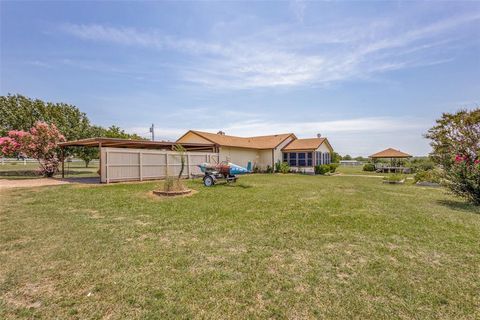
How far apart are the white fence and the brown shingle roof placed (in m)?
12.4

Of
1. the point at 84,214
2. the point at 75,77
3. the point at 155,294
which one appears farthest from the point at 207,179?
the point at 75,77

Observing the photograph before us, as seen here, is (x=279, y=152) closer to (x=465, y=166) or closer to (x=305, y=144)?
(x=305, y=144)

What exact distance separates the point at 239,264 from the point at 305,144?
79.2 ft

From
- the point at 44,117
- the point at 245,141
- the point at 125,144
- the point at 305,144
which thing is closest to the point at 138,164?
the point at 125,144

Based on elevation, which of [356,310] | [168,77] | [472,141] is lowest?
[356,310]

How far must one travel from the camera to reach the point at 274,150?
25484mm

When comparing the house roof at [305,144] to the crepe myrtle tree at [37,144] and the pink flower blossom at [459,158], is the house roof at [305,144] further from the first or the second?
the crepe myrtle tree at [37,144]

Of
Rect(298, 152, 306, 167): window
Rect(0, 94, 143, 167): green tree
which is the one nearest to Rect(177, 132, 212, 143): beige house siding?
Rect(0, 94, 143, 167): green tree

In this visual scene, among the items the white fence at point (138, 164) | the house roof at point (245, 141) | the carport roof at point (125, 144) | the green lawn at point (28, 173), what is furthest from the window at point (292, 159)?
the green lawn at point (28, 173)

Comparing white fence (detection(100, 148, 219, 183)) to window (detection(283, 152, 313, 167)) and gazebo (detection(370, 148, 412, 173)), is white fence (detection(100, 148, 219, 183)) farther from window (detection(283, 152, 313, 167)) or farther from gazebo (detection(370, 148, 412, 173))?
gazebo (detection(370, 148, 412, 173))

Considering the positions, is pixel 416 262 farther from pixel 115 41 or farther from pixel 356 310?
pixel 115 41

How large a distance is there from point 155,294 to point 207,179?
10136 millimetres

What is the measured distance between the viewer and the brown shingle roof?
25.2 meters

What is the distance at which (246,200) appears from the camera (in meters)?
8.92
